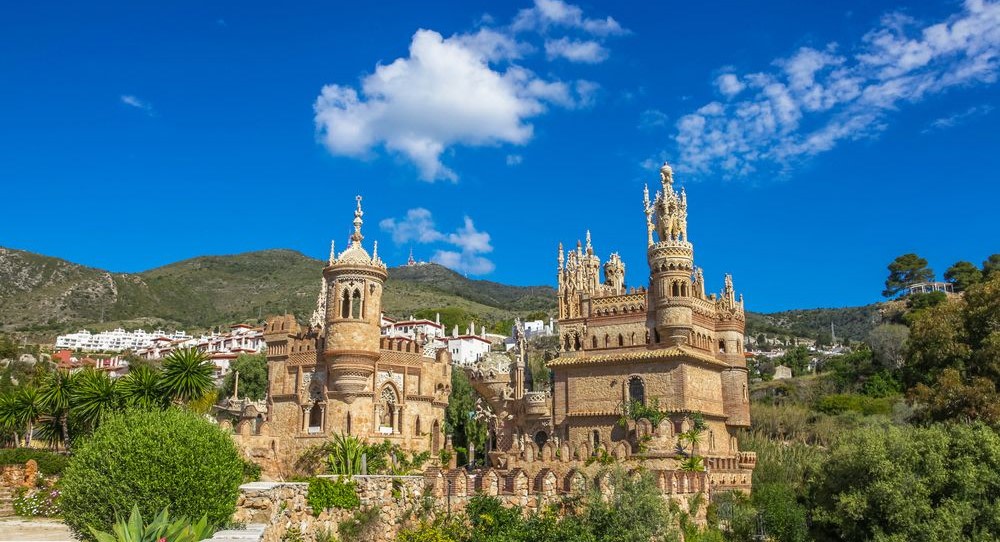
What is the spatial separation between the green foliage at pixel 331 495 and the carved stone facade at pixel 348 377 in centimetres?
1064

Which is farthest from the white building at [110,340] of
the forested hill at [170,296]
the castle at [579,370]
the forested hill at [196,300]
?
the castle at [579,370]

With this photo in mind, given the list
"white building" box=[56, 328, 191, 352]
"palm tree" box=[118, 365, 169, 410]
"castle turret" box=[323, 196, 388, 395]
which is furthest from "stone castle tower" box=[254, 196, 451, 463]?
"white building" box=[56, 328, 191, 352]

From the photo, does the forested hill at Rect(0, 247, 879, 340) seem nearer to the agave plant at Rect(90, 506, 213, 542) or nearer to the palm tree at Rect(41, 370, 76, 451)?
the palm tree at Rect(41, 370, 76, 451)

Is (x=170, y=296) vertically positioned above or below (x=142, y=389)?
above

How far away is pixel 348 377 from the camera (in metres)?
35.4

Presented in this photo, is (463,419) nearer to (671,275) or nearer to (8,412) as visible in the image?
(671,275)

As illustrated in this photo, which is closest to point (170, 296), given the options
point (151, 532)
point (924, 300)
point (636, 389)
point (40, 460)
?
point (40, 460)

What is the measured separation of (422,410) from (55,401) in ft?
54.2

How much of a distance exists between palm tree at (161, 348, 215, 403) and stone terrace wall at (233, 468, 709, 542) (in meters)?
12.1

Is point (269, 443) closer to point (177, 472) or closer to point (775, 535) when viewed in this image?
point (177, 472)

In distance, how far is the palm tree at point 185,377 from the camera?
35094 millimetres

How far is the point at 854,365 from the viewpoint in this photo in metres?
80.9

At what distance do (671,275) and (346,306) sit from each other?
49.6 ft

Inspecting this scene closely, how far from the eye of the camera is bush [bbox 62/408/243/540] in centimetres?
1923
